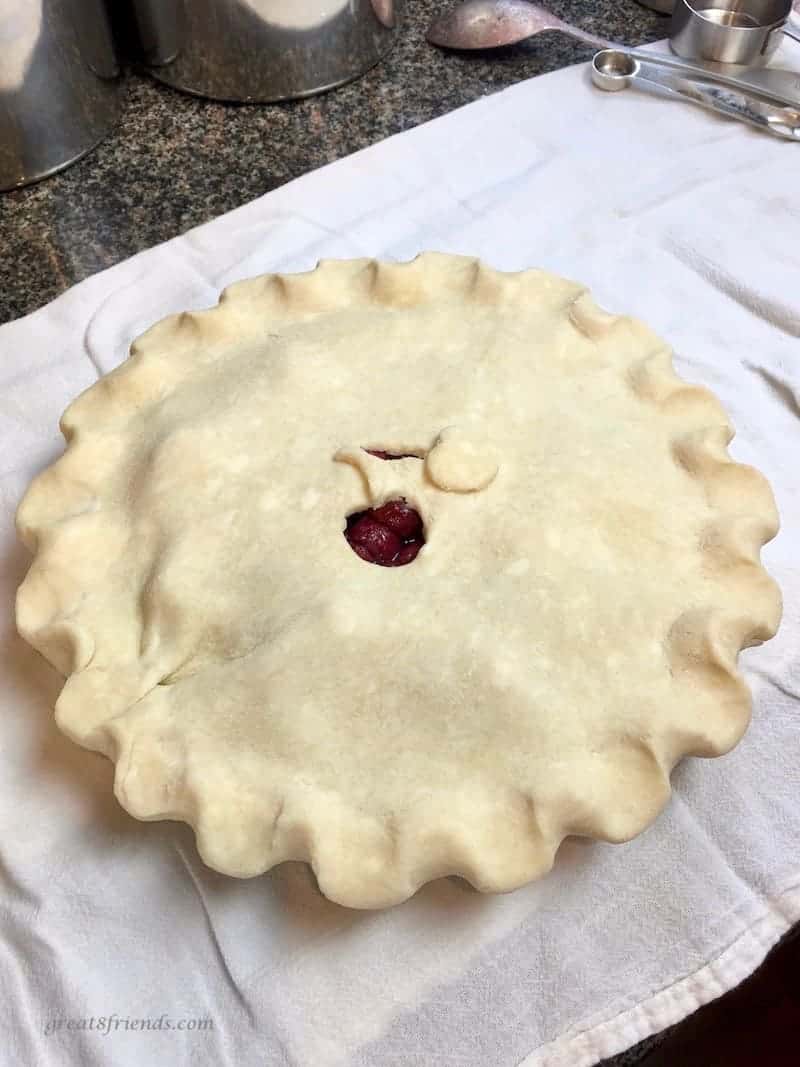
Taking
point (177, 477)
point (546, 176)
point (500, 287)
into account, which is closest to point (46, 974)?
point (177, 477)

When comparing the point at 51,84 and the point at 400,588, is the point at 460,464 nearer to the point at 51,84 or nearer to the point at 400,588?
the point at 400,588

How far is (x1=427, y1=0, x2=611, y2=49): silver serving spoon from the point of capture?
4.77ft

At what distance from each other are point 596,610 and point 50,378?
688 millimetres

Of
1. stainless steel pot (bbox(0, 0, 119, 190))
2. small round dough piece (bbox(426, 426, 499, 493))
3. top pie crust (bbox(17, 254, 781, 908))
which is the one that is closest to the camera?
top pie crust (bbox(17, 254, 781, 908))

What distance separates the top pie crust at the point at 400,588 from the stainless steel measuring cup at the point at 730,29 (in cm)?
74

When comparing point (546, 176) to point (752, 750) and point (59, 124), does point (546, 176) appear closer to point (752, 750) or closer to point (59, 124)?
point (59, 124)

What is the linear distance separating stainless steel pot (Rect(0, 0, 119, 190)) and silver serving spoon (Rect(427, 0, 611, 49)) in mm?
524

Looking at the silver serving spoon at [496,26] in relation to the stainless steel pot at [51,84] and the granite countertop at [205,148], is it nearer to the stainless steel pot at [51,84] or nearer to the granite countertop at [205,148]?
the granite countertop at [205,148]

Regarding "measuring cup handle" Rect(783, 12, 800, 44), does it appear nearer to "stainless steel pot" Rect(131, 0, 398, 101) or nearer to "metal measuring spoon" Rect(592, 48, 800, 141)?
"metal measuring spoon" Rect(592, 48, 800, 141)

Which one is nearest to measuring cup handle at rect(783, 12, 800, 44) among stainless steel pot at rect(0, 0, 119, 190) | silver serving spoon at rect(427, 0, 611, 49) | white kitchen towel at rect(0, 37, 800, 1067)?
silver serving spoon at rect(427, 0, 611, 49)
